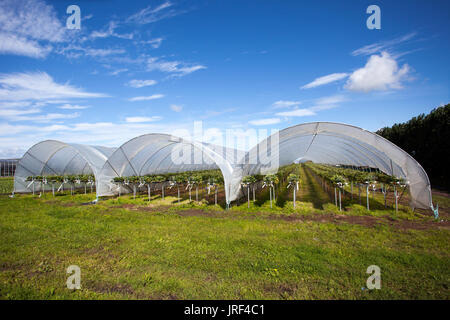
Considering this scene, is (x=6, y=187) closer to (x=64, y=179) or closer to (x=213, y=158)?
(x=64, y=179)

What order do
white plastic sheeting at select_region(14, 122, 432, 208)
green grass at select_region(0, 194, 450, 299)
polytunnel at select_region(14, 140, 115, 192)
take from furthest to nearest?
polytunnel at select_region(14, 140, 115, 192)
white plastic sheeting at select_region(14, 122, 432, 208)
green grass at select_region(0, 194, 450, 299)

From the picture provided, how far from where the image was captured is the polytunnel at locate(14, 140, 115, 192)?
2025 cm

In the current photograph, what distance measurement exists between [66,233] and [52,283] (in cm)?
431

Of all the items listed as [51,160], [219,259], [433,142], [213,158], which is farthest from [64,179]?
[433,142]

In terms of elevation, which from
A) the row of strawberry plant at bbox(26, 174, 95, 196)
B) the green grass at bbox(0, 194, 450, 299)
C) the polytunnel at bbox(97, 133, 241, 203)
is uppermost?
the polytunnel at bbox(97, 133, 241, 203)

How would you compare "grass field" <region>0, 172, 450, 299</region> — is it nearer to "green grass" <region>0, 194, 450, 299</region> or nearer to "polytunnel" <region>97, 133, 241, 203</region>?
"green grass" <region>0, 194, 450, 299</region>

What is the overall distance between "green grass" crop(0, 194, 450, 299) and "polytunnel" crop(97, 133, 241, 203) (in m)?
5.20

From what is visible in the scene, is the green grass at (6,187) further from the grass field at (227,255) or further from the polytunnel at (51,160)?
the grass field at (227,255)

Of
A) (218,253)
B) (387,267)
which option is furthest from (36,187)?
(387,267)

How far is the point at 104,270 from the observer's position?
6098mm

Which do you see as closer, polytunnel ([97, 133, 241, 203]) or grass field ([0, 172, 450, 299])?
grass field ([0, 172, 450, 299])

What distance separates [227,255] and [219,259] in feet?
1.10

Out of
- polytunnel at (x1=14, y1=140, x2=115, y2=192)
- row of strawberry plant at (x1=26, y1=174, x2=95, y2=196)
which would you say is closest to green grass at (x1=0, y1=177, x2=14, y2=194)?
polytunnel at (x1=14, y1=140, x2=115, y2=192)
